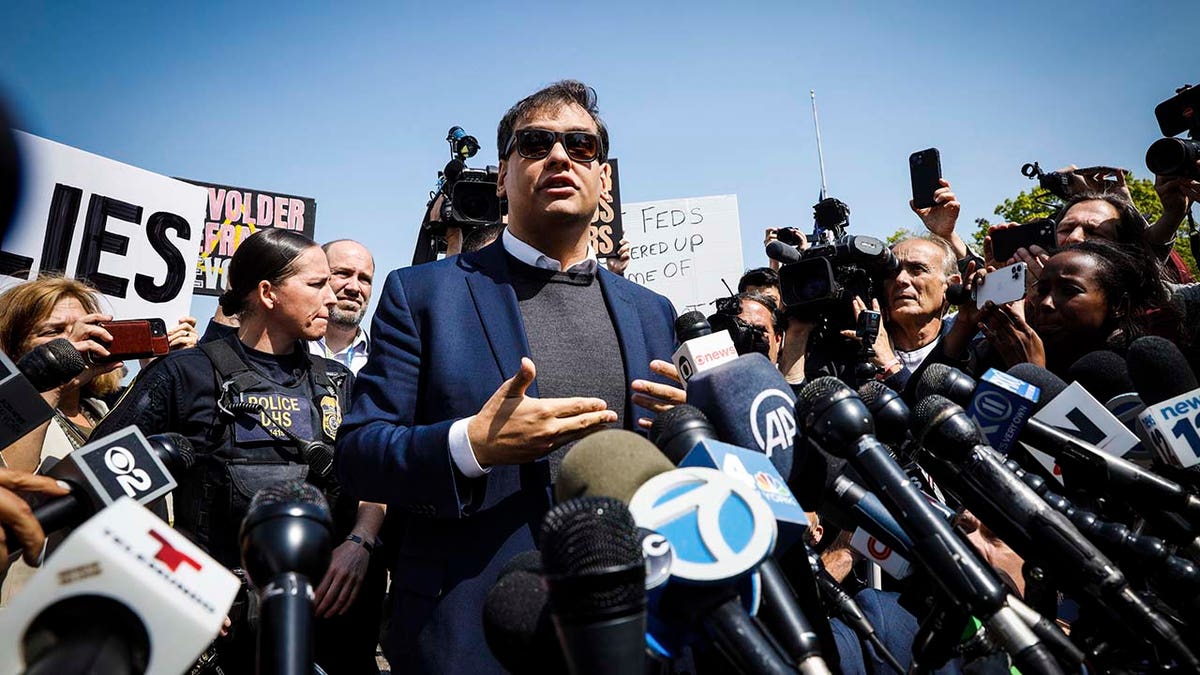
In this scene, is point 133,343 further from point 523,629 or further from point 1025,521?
point 1025,521

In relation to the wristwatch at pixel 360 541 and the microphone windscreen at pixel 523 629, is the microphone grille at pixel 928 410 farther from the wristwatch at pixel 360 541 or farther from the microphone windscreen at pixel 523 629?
the wristwatch at pixel 360 541

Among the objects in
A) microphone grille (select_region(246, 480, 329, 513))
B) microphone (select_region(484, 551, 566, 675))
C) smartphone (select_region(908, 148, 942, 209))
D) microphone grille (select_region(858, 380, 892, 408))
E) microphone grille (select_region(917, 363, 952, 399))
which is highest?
smartphone (select_region(908, 148, 942, 209))

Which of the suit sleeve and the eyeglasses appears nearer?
the suit sleeve

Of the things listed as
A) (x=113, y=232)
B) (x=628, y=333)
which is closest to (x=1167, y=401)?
(x=628, y=333)

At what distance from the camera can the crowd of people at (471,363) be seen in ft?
6.44

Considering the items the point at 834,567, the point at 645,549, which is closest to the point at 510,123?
the point at 645,549

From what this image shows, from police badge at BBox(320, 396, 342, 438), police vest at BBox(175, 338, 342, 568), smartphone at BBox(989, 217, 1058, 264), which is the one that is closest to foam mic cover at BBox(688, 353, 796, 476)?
police vest at BBox(175, 338, 342, 568)

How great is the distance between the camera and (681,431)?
1413mm

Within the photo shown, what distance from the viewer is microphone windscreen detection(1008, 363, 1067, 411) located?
2197 millimetres

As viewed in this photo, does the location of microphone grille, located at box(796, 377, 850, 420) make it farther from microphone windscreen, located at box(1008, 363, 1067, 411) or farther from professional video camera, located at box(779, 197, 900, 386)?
professional video camera, located at box(779, 197, 900, 386)

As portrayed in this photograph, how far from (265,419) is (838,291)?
93.7 inches

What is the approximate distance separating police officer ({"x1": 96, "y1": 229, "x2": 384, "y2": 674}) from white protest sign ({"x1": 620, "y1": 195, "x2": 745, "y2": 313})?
583 cm

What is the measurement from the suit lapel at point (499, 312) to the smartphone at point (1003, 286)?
1.89 metres

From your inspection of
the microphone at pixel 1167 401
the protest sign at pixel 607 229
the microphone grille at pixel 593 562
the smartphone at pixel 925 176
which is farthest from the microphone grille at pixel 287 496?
the protest sign at pixel 607 229
